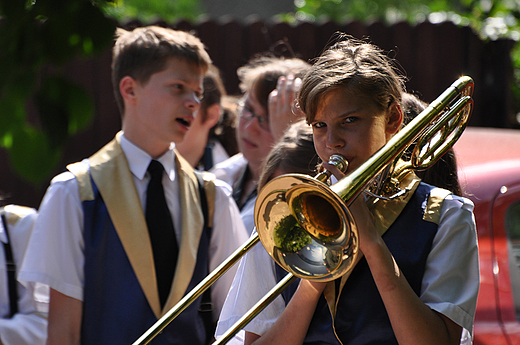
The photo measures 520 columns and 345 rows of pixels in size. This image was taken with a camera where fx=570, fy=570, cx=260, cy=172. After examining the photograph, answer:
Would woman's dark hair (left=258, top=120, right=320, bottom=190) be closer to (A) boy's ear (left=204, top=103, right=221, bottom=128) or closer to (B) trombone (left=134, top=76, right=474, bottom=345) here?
(B) trombone (left=134, top=76, right=474, bottom=345)

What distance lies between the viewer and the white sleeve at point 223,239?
93.4 inches

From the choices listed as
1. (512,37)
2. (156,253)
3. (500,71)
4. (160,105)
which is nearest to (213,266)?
(156,253)

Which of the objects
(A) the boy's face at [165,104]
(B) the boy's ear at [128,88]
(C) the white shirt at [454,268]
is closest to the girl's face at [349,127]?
(C) the white shirt at [454,268]

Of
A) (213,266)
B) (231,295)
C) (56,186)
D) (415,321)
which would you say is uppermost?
(56,186)

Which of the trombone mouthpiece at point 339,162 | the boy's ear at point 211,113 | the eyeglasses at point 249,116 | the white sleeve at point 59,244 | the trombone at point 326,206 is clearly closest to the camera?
the trombone at point 326,206

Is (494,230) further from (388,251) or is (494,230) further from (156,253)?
(156,253)

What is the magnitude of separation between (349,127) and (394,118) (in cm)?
20

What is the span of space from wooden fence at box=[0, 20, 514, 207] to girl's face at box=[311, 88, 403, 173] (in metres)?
4.44

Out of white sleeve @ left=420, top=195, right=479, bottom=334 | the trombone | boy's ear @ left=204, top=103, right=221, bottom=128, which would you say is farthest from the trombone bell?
boy's ear @ left=204, top=103, right=221, bottom=128

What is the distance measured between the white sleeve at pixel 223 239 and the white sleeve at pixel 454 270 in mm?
1006

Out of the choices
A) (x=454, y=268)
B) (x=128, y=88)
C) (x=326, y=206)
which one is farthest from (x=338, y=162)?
(x=128, y=88)

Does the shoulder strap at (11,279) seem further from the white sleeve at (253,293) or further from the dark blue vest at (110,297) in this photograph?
the white sleeve at (253,293)

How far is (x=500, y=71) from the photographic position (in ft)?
20.3

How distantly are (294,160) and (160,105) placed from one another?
665 mm
